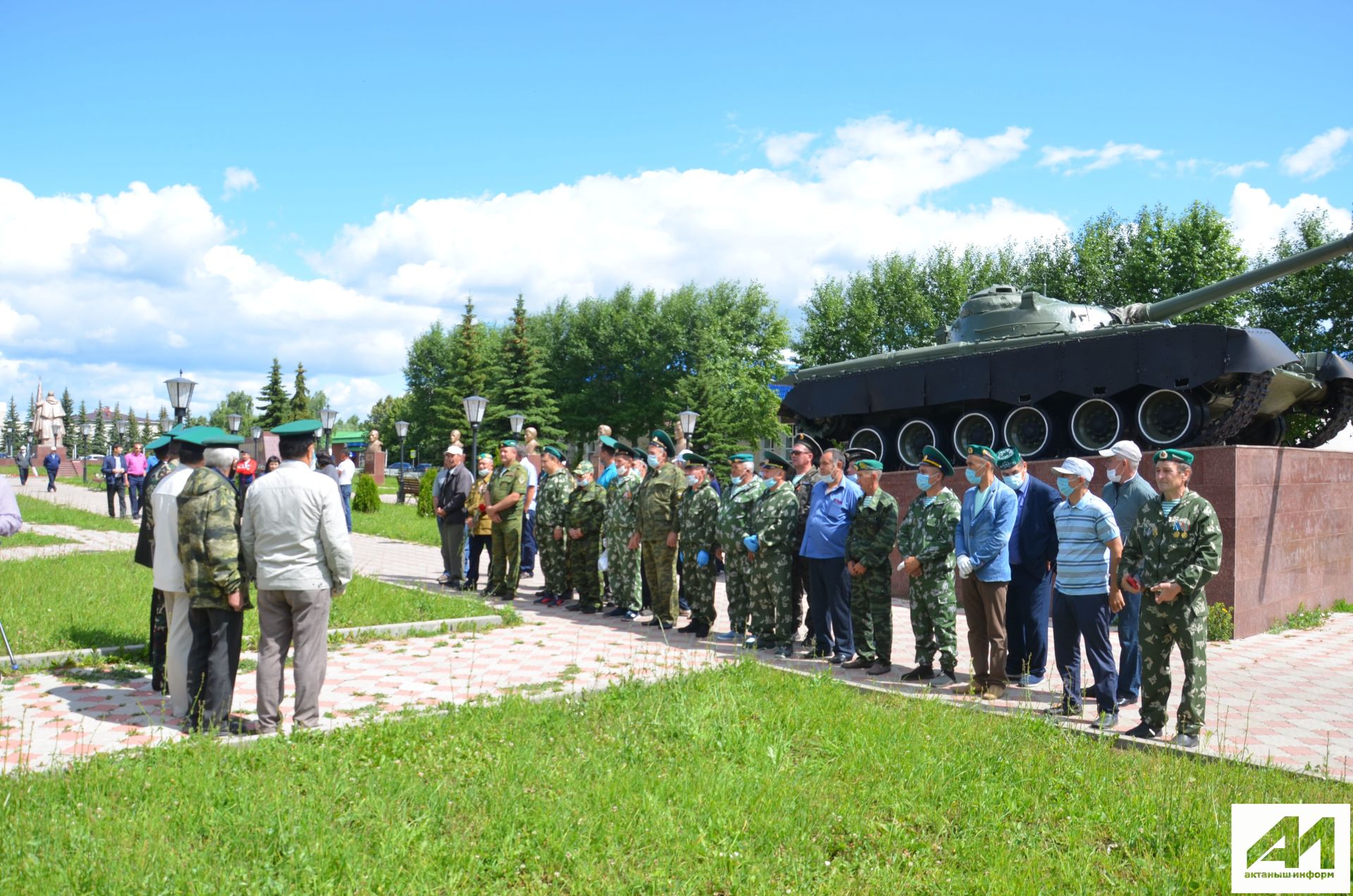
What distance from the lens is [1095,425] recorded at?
46.6 feet

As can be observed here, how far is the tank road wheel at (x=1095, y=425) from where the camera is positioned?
1396cm

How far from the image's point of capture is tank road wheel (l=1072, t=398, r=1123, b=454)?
13961 millimetres

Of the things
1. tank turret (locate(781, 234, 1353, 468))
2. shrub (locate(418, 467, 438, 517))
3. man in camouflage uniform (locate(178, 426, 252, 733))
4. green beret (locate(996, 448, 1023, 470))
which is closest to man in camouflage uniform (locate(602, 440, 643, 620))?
green beret (locate(996, 448, 1023, 470))

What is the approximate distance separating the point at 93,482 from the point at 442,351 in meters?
28.6

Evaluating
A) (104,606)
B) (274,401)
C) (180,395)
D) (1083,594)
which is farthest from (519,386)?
(1083,594)

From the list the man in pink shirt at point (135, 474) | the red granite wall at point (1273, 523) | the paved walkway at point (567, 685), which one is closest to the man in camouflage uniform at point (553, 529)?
the paved walkway at point (567, 685)

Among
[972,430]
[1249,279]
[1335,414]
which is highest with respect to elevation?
[1249,279]

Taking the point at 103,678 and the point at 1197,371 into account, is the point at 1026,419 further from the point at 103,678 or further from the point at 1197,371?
the point at 103,678

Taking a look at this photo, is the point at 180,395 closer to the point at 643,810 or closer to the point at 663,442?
the point at 663,442

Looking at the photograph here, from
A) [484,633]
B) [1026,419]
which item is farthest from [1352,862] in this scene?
[1026,419]

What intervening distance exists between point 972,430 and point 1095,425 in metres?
1.95

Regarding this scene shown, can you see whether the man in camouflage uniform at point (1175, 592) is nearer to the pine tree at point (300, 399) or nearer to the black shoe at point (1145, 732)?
the black shoe at point (1145, 732)

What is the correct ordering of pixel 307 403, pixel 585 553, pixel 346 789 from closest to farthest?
pixel 346 789 < pixel 585 553 < pixel 307 403

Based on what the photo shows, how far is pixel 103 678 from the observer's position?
7371mm
